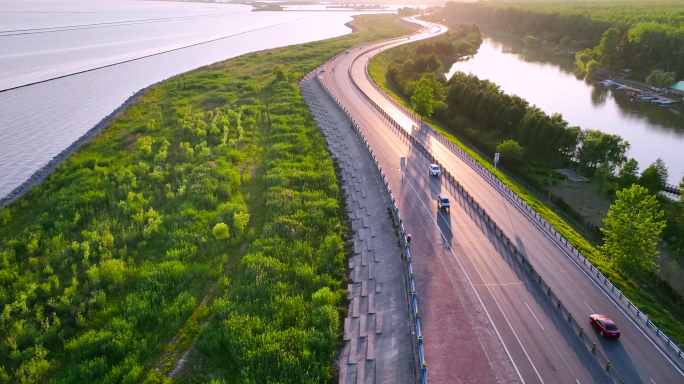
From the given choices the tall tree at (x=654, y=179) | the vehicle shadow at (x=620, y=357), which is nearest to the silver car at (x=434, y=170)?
the tall tree at (x=654, y=179)

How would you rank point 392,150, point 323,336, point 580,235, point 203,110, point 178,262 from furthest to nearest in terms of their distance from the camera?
point 203,110 → point 392,150 → point 580,235 → point 178,262 → point 323,336

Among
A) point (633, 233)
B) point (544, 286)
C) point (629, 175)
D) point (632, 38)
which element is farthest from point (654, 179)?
point (632, 38)

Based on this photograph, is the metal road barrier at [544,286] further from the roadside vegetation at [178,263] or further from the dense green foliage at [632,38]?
the dense green foliage at [632,38]

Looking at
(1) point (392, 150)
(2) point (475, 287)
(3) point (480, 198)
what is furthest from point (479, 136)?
(2) point (475, 287)

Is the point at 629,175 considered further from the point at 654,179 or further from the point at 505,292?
the point at 505,292

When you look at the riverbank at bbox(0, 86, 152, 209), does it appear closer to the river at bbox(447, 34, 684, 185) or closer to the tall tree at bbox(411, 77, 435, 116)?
the tall tree at bbox(411, 77, 435, 116)

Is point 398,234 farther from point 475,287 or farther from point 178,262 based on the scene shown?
point 178,262
